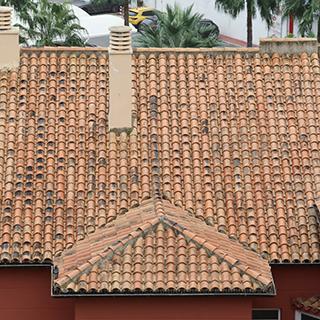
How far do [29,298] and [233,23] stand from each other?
43.6 metres

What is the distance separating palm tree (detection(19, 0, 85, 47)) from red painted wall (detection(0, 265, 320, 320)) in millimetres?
19347

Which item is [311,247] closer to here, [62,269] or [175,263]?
[175,263]

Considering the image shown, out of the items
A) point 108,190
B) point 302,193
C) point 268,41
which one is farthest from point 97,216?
point 268,41

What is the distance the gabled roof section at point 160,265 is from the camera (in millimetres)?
23625

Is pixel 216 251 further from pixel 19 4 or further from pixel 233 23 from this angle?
pixel 233 23

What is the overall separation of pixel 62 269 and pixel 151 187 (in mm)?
3263

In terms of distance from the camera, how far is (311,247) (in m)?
25.8

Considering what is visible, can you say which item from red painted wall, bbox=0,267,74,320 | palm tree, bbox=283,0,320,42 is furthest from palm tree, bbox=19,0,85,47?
red painted wall, bbox=0,267,74,320

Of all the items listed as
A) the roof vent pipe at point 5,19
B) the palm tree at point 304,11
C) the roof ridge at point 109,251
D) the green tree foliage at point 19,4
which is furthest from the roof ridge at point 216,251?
the green tree foliage at point 19,4

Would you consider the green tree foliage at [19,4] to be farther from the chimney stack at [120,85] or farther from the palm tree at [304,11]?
the chimney stack at [120,85]

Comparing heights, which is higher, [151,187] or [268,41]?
[268,41]

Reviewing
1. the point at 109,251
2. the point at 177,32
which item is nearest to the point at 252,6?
the point at 177,32

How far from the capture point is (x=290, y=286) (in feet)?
86.8

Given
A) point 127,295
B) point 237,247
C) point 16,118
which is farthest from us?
point 16,118
